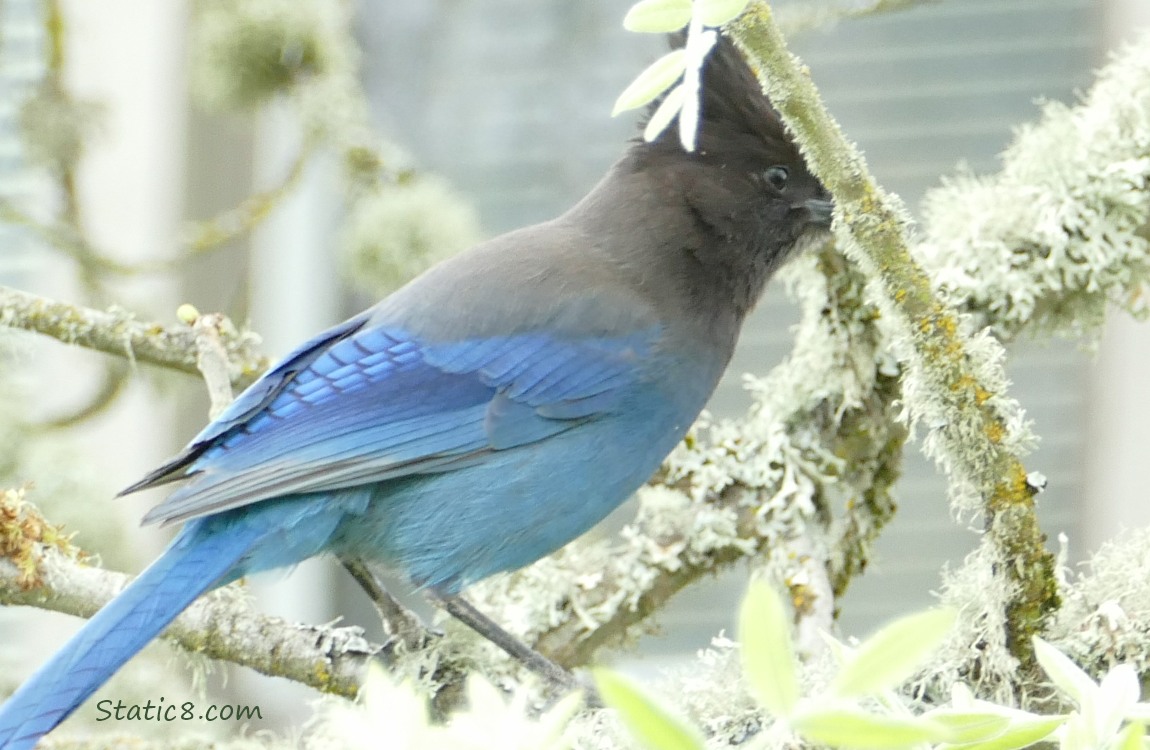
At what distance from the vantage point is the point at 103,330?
259cm

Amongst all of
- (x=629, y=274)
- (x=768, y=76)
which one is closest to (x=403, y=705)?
(x=768, y=76)

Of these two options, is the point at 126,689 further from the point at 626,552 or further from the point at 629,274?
the point at 629,274

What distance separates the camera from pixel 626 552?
2.65 m

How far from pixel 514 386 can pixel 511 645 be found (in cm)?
45

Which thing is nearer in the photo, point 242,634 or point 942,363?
point 942,363

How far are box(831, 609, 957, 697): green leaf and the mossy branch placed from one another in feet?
2.41

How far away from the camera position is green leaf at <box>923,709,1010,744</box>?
1.04 metres

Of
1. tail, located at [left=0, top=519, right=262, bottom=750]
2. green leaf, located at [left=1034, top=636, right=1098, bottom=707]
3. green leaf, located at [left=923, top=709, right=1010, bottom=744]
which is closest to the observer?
green leaf, located at [left=923, top=709, right=1010, bottom=744]

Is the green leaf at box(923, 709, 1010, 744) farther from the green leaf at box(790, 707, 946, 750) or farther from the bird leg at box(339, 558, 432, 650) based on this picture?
the bird leg at box(339, 558, 432, 650)

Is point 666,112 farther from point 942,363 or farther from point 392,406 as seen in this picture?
point 392,406

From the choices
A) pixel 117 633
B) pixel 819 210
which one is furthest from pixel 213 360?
pixel 819 210

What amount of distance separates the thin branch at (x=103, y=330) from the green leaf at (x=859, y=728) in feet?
6.45

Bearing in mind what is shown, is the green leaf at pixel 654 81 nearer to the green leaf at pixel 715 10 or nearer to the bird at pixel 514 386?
the green leaf at pixel 715 10

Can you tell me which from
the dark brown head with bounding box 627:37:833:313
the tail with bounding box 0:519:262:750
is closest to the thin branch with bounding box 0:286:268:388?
the tail with bounding box 0:519:262:750
